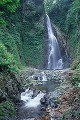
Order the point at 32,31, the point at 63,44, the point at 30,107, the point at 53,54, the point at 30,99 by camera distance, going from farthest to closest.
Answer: the point at 63,44 < the point at 32,31 < the point at 53,54 < the point at 30,99 < the point at 30,107

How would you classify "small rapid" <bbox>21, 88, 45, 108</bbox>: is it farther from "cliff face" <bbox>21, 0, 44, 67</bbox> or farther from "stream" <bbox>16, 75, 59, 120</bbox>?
"cliff face" <bbox>21, 0, 44, 67</bbox>

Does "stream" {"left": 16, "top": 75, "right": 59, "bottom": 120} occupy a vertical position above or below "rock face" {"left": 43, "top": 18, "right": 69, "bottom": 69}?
below

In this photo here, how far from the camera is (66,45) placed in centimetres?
2536

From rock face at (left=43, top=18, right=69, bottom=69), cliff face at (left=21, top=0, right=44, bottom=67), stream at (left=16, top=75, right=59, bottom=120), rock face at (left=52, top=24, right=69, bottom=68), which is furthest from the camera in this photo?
rock face at (left=52, top=24, right=69, bottom=68)

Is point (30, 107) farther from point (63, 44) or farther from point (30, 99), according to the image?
point (63, 44)

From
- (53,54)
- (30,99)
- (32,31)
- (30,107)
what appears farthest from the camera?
(32,31)

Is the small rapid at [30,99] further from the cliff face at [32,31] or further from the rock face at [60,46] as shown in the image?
the rock face at [60,46]

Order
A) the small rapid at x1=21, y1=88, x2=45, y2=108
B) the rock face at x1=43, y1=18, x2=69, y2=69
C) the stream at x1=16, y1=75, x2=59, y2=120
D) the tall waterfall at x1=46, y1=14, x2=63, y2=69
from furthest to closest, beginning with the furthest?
1. the rock face at x1=43, y1=18, x2=69, y2=69
2. the tall waterfall at x1=46, y1=14, x2=63, y2=69
3. the small rapid at x1=21, y1=88, x2=45, y2=108
4. the stream at x1=16, y1=75, x2=59, y2=120

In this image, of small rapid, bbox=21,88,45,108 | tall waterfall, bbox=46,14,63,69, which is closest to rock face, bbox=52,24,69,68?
tall waterfall, bbox=46,14,63,69

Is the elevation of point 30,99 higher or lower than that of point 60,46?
lower

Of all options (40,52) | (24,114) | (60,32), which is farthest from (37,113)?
(60,32)

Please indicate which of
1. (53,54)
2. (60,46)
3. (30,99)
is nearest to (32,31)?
(53,54)

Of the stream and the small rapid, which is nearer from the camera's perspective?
the stream

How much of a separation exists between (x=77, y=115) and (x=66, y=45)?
2355 cm
